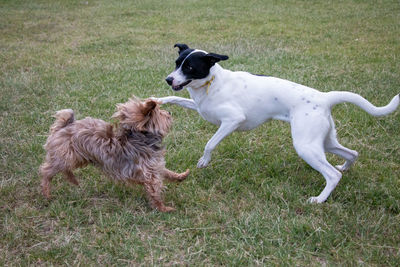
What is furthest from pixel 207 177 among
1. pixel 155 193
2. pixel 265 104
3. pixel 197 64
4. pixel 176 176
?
pixel 197 64

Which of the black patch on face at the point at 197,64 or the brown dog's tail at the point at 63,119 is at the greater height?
the black patch on face at the point at 197,64

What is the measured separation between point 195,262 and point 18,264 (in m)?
1.34

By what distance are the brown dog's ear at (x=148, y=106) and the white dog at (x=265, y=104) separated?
21.2 inches

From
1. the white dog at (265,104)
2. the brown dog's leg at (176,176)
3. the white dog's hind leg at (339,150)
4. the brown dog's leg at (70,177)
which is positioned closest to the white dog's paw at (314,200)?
the white dog at (265,104)

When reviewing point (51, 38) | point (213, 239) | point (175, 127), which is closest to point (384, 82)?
point (175, 127)

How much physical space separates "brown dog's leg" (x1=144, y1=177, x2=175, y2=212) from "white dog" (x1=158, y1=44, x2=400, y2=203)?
0.63 m

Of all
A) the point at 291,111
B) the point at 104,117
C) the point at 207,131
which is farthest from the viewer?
the point at 104,117

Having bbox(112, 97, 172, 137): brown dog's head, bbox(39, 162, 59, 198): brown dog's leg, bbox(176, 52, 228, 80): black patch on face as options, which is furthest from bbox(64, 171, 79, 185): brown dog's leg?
bbox(176, 52, 228, 80): black patch on face

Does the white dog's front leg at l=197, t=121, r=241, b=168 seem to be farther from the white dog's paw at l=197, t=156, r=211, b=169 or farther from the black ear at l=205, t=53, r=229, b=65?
the black ear at l=205, t=53, r=229, b=65

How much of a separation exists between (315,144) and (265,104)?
0.65 meters

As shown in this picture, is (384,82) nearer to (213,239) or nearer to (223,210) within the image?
(223,210)

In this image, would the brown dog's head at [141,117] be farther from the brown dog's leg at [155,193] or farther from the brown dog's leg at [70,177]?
the brown dog's leg at [70,177]

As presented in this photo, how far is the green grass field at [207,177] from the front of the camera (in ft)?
9.54

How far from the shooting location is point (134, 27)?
11.1 metres
